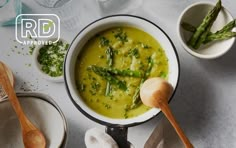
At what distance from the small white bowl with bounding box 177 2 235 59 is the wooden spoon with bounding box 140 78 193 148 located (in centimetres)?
17

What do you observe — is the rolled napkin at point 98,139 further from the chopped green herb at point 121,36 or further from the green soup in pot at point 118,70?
the chopped green herb at point 121,36

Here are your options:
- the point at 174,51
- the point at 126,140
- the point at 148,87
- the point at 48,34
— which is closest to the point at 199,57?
the point at 174,51

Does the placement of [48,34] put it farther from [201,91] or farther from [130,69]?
[201,91]

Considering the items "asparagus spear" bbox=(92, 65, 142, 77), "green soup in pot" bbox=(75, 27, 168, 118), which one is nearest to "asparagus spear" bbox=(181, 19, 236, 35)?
"green soup in pot" bbox=(75, 27, 168, 118)

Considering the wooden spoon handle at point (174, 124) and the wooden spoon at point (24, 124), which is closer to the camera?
the wooden spoon handle at point (174, 124)

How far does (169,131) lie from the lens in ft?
5.13

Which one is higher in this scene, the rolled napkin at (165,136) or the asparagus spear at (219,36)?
the asparagus spear at (219,36)

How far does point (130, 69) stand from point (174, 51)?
14 cm

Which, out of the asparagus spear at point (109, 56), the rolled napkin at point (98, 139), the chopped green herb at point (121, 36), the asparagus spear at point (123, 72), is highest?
the chopped green herb at point (121, 36)

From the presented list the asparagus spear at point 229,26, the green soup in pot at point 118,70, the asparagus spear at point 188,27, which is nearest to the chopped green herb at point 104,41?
the green soup in pot at point 118,70

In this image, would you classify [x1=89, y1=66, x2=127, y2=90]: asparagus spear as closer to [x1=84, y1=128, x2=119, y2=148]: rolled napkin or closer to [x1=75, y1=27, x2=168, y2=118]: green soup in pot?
[x1=75, y1=27, x2=168, y2=118]: green soup in pot

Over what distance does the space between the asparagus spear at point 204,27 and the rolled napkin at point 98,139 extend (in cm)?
38

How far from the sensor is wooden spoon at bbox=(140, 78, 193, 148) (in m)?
1.42

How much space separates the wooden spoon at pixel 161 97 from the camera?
142cm
